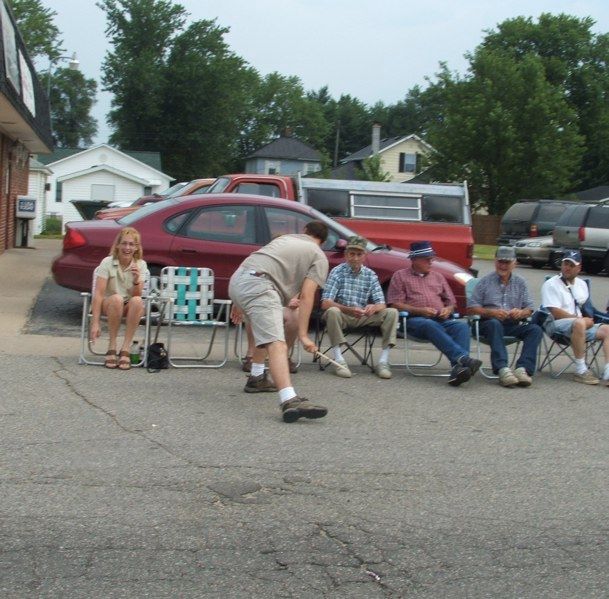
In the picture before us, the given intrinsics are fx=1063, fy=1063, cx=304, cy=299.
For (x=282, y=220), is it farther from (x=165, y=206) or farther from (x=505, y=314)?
(x=505, y=314)

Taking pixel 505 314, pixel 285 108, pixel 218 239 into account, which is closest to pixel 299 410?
pixel 505 314

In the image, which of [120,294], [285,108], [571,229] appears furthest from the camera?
[285,108]

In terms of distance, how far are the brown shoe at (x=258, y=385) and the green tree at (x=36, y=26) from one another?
69.0 metres

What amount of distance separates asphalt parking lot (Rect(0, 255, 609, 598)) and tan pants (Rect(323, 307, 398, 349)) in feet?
2.62

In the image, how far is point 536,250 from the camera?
2881 cm

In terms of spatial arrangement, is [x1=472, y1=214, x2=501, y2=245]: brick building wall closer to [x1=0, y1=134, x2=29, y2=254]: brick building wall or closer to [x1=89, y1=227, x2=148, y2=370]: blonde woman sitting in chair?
[x1=0, y1=134, x2=29, y2=254]: brick building wall

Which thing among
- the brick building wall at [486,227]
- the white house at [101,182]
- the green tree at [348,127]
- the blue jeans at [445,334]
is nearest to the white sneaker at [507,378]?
the blue jeans at [445,334]

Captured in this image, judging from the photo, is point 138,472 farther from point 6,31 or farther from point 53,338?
point 6,31

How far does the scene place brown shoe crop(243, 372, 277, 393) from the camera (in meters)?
8.96

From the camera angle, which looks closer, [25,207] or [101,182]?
[25,207]

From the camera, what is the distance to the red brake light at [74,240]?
1234 cm

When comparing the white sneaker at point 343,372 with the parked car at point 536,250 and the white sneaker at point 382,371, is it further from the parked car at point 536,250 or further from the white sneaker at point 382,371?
the parked car at point 536,250

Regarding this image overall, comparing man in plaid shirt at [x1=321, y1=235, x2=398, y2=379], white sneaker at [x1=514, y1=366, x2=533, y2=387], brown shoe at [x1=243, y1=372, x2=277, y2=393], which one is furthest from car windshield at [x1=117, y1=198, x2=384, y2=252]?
brown shoe at [x1=243, y1=372, x2=277, y2=393]

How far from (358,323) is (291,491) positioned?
4.41 m
